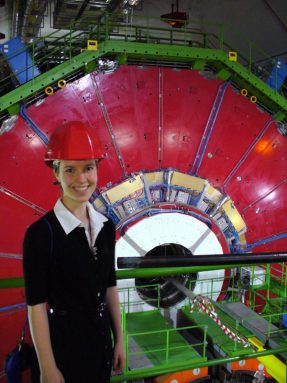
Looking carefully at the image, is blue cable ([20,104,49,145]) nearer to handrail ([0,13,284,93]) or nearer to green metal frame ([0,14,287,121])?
green metal frame ([0,14,287,121])

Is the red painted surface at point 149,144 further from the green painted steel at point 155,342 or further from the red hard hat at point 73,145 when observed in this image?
the red hard hat at point 73,145

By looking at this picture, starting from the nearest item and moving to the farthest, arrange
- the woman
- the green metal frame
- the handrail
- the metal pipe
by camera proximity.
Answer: the woman
the metal pipe
the green metal frame
the handrail

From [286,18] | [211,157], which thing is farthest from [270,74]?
[286,18]

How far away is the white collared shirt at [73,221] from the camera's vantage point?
1782mm

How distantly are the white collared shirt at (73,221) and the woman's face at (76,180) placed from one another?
0.07 meters

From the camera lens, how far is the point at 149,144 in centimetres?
505

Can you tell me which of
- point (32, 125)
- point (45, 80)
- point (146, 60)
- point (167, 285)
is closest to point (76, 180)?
point (32, 125)

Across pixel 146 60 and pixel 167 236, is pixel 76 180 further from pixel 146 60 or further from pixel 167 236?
pixel 146 60

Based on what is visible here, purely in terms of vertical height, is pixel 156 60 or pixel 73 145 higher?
pixel 156 60

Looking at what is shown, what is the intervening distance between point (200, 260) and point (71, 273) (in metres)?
0.63

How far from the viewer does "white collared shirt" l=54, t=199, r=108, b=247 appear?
178 centimetres

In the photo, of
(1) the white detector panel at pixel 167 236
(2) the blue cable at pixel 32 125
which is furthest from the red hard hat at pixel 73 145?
(2) the blue cable at pixel 32 125

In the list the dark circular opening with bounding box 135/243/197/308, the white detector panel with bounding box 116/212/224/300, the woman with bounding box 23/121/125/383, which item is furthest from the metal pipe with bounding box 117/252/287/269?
the dark circular opening with bounding box 135/243/197/308

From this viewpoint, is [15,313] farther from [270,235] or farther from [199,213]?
[270,235]
